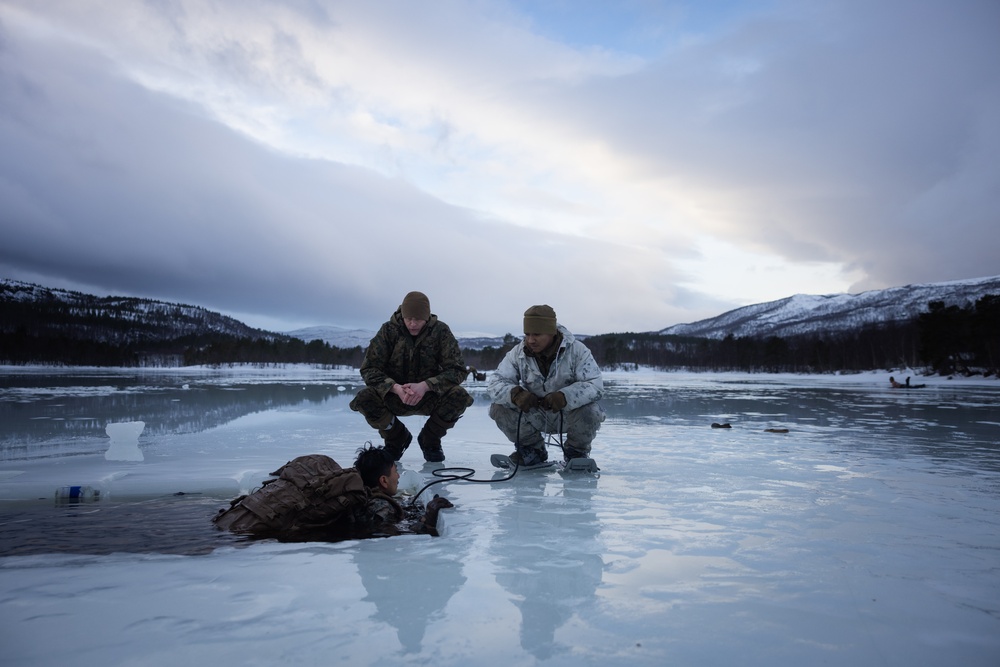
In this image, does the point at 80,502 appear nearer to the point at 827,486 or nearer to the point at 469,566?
the point at 469,566

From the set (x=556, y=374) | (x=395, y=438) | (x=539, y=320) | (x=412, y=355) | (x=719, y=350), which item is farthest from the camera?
(x=719, y=350)

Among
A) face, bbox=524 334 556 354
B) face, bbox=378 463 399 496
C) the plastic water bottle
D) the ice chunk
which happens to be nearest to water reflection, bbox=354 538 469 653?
face, bbox=378 463 399 496

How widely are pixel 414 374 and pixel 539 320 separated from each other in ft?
5.02

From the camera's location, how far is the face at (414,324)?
4.87 m

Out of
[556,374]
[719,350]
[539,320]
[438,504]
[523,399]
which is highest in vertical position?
[719,350]

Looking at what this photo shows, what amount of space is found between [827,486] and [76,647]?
13.7ft

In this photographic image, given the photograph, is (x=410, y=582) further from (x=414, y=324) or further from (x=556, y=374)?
(x=414, y=324)

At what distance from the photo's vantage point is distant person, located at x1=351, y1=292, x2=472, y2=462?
15.9ft

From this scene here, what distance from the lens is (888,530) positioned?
2.61 m

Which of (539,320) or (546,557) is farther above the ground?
(539,320)

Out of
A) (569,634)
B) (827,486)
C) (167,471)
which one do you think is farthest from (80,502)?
(827,486)

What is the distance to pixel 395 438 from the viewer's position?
5121mm

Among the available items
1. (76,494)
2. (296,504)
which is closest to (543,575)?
(296,504)

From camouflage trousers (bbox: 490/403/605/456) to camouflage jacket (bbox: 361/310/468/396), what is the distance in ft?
2.16
